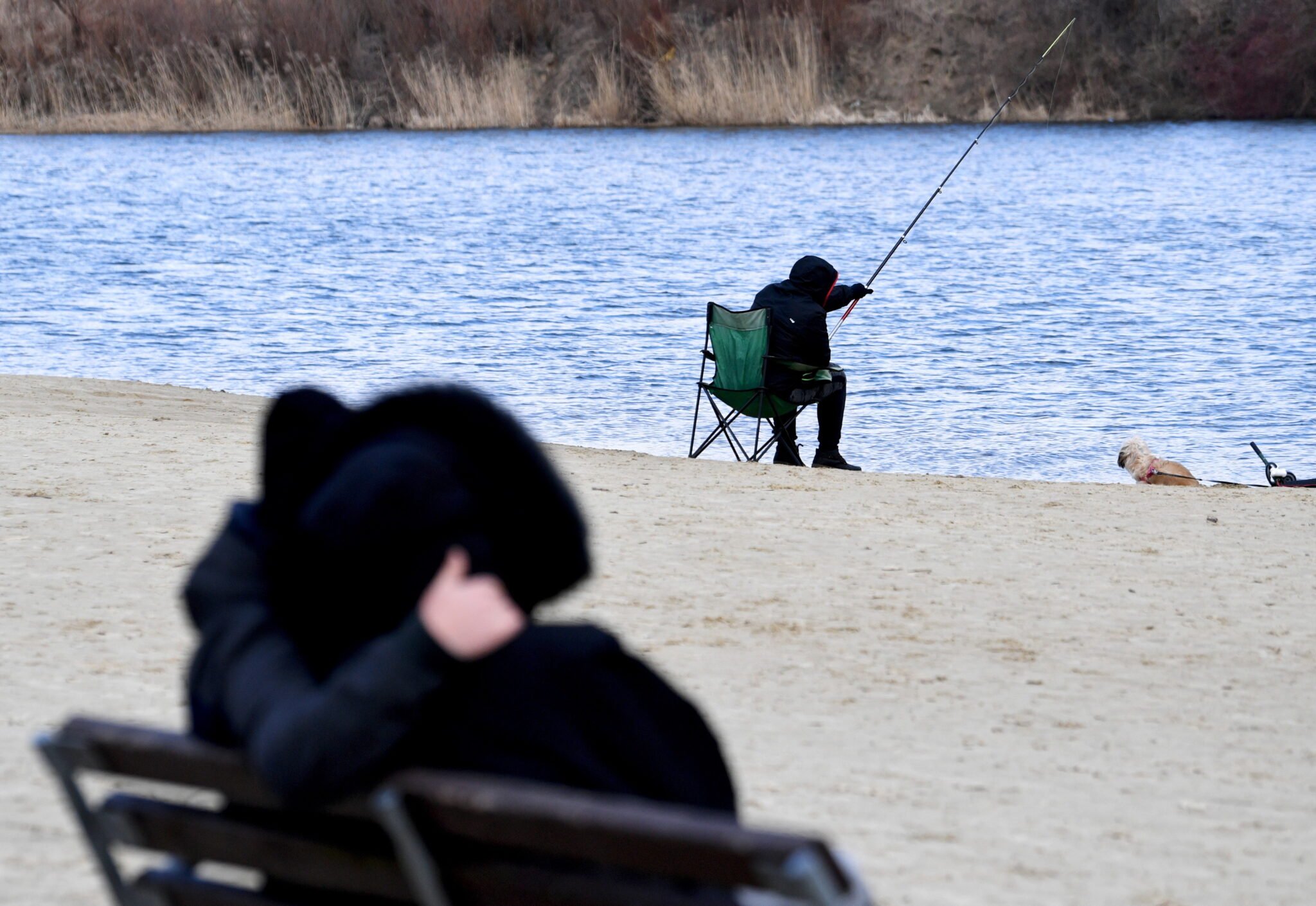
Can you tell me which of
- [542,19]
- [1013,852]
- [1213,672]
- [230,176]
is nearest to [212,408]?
[1213,672]

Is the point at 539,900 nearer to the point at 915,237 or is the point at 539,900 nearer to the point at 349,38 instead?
the point at 915,237

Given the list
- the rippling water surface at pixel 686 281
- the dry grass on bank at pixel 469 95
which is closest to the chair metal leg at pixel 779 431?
the rippling water surface at pixel 686 281

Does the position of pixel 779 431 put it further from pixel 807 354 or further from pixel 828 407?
pixel 807 354

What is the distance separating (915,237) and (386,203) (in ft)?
34.2

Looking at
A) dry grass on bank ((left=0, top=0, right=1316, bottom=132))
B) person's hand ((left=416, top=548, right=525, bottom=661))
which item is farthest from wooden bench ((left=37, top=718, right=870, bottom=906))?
dry grass on bank ((left=0, top=0, right=1316, bottom=132))

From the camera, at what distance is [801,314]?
9719 mm

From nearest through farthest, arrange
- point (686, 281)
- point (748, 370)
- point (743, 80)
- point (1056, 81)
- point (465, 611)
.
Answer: point (465, 611) < point (748, 370) < point (686, 281) < point (743, 80) < point (1056, 81)

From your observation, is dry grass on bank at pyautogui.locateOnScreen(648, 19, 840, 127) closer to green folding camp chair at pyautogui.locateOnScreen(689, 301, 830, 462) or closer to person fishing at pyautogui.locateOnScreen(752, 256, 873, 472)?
person fishing at pyautogui.locateOnScreen(752, 256, 873, 472)

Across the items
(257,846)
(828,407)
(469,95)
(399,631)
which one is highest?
(469,95)

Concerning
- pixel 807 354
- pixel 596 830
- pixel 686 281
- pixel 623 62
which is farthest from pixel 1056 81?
pixel 596 830

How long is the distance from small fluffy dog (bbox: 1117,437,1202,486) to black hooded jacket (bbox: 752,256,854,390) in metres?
1.87

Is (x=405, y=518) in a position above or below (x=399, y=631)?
above

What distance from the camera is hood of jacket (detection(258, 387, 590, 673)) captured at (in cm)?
171

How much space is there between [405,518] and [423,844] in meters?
0.34
